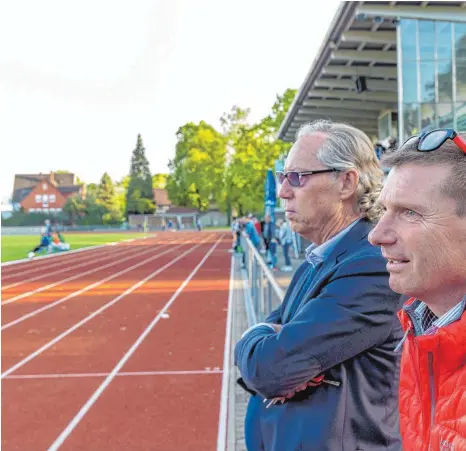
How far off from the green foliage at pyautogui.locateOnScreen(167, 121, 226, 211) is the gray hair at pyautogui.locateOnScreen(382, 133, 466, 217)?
62.4m

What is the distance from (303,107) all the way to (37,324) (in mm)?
19977

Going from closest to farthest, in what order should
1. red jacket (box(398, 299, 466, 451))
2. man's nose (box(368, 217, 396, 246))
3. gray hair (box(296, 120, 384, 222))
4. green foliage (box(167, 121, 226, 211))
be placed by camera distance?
red jacket (box(398, 299, 466, 451)), man's nose (box(368, 217, 396, 246)), gray hair (box(296, 120, 384, 222)), green foliage (box(167, 121, 226, 211))

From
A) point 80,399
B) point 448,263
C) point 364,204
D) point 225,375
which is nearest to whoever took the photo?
point 448,263

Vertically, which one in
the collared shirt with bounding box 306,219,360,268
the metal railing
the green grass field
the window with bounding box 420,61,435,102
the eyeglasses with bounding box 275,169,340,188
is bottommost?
the green grass field

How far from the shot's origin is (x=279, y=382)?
70.9 inches

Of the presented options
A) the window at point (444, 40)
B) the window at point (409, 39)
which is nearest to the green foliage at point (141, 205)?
the window at point (444, 40)

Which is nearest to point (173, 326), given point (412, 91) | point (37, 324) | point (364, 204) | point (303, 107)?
point (37, 324)

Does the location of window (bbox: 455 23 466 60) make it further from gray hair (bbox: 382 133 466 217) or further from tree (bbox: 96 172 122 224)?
tree (bbox: 96 172 122 224)

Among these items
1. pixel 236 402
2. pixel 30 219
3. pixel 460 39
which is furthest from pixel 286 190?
pixel 30 219

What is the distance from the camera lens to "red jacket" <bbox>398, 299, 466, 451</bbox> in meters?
1.14

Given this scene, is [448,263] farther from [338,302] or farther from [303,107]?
[303,107]

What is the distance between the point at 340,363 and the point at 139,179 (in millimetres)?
97993

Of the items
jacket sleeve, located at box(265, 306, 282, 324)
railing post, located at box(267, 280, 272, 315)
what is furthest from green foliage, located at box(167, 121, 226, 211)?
jacket sleeve, located at box(265, 306, 282, 324)

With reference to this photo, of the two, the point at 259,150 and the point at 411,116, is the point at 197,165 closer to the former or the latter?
the point at 259,150
